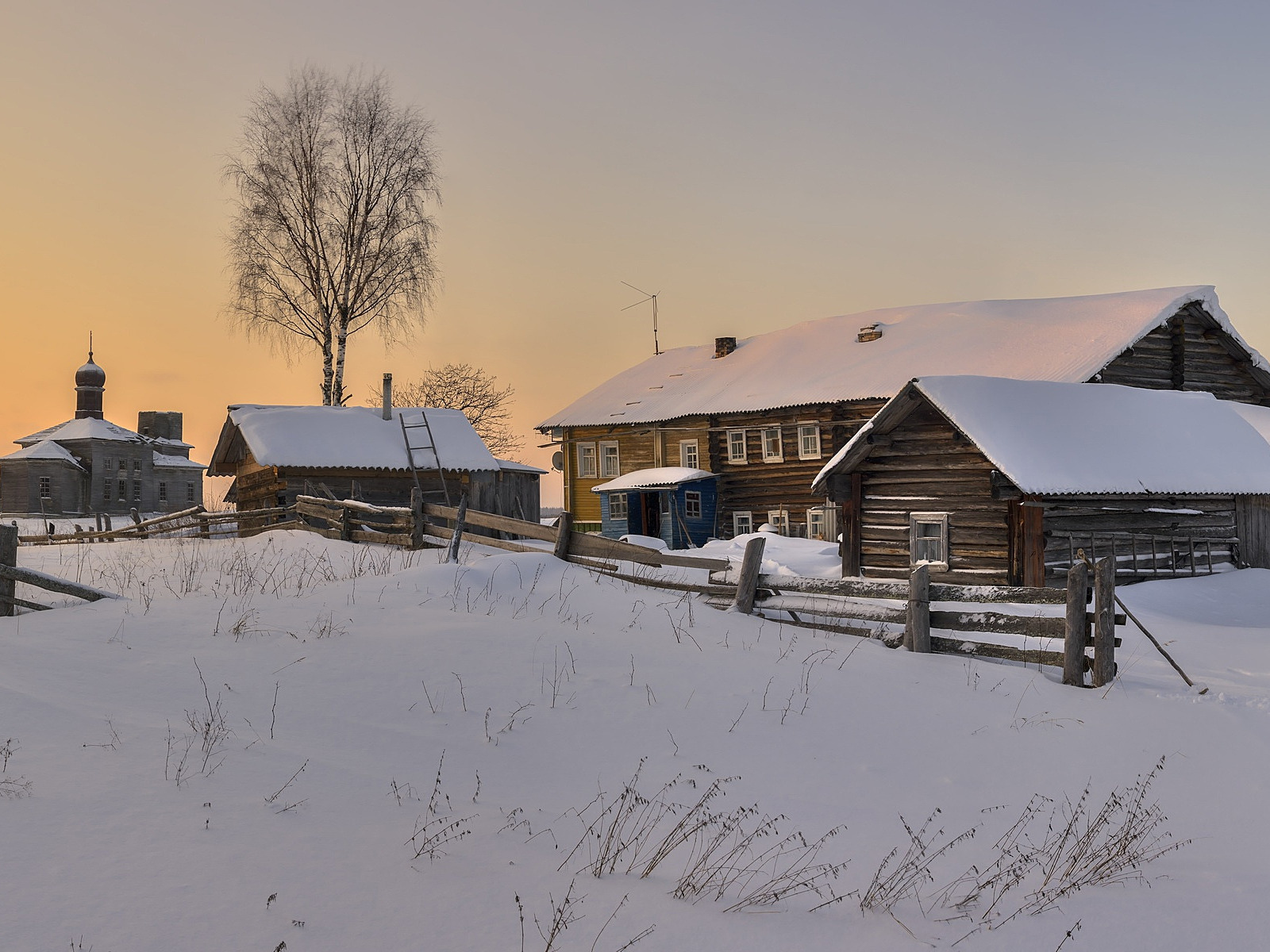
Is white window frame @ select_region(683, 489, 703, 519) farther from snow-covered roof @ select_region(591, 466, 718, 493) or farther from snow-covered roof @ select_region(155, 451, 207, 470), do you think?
snow-covered roof @ select_region(155, 451, 207, 470)

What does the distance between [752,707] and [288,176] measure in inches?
990

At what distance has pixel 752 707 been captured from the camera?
709 cm

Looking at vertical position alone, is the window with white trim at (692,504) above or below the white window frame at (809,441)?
below

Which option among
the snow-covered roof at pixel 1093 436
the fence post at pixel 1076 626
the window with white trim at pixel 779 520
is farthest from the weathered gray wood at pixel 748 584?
the window with white trim at pixel 779 520

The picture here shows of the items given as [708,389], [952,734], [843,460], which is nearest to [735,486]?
[708,389]

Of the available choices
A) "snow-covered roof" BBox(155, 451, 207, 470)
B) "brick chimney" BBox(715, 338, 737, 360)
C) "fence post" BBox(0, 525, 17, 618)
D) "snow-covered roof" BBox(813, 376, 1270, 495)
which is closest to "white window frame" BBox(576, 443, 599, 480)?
"brick chimney" BBox(715, 338, 737, 360)

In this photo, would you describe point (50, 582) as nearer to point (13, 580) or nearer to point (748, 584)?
point (13, 580)

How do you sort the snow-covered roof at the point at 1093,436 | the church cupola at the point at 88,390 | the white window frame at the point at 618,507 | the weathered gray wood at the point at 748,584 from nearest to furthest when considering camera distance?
1. the weathered gray wood at the point at 748,584
2. the snow-covered roof at the point at 1093,436
3. the white window frame at the point at 618,507
4. the church cupola at the point at 88,390

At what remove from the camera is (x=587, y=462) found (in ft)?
118

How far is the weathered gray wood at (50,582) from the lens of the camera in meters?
8.30

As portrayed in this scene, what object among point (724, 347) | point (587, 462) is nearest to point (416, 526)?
point (587, 462)

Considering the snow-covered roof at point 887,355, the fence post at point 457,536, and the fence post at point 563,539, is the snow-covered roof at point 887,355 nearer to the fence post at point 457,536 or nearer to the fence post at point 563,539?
the fence post at point 563,539

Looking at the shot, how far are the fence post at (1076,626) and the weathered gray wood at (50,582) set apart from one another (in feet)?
29.1

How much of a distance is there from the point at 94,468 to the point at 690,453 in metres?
33.4
